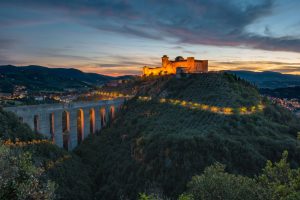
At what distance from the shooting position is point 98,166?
51.8 meters

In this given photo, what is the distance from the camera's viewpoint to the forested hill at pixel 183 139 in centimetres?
4094

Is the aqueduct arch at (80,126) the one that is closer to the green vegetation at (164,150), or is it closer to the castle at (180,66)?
the green vegetation at (164,150)

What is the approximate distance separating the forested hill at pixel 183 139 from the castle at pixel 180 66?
17.9 metres

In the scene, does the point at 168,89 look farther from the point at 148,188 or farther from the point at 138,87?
the point at 148,188

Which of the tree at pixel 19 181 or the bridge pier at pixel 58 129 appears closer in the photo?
the tree at pixel 19 181

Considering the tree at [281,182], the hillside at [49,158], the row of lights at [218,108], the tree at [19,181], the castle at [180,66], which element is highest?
the castle at [180,66]

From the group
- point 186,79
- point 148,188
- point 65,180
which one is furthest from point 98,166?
point 186,79

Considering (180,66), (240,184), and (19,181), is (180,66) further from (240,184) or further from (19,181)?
(19,181)

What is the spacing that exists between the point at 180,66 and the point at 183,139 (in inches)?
2094

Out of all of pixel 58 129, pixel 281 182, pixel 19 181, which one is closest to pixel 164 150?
pixel 58 129

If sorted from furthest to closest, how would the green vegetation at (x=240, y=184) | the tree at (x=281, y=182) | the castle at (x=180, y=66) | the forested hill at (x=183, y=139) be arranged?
the castle at (x=180, y=66) → the forested hill at (x=183, y=139) → the green vegetation at (x=240, y=184) → the tree at (x=281, y=182)

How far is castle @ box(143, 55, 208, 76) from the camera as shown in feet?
303

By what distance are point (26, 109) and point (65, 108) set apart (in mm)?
10049

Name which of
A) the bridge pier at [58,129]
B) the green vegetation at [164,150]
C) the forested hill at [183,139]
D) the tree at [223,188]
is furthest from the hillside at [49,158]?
the tree at [223,188]
